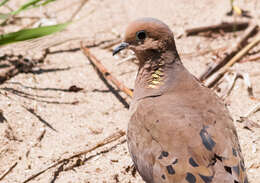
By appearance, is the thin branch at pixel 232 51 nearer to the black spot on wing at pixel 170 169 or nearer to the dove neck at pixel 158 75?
the dove neck at pixel 158 75

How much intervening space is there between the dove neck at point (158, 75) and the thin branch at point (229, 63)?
1211 mm

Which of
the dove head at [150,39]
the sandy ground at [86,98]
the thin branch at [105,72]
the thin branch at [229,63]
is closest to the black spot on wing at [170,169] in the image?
the sandy ground at [86,98]

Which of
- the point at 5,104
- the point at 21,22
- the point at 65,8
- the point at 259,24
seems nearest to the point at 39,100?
the point at 5,104

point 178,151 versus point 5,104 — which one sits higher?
point 178,151

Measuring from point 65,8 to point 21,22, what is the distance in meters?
0.74

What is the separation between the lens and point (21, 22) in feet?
17.9

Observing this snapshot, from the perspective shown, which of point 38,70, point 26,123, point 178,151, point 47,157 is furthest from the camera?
point 38,70

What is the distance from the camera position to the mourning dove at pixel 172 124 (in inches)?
95.7

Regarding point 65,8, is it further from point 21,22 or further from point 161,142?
point 161,142

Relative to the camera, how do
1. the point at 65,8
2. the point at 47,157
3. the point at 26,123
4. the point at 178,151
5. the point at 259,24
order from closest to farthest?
the point at 178,151 → the point at 47,157 → the point at 26,123 → the point at 259,24 → the point at 65,8

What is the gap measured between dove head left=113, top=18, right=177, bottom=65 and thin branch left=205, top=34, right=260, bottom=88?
1251 millimetres

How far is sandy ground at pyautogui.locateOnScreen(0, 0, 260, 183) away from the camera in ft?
11.0

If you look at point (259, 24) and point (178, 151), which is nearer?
point (178, 151)

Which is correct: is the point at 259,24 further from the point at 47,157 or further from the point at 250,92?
the point at 47,157
